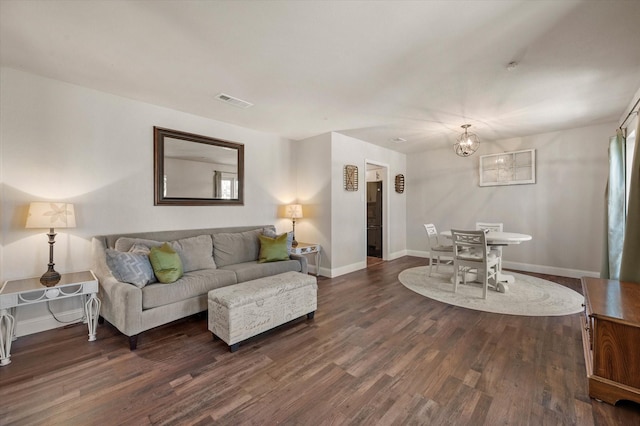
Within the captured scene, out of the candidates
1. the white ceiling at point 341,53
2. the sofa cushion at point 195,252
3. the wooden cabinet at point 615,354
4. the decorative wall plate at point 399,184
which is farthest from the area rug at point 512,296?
the sofa cushion at point 195,252

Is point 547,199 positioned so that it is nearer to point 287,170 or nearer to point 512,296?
point 512,296

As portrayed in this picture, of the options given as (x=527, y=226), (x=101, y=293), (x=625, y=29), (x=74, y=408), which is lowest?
(x=74, y=408)

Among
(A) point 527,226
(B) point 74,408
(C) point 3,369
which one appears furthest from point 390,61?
(A) point 527,226

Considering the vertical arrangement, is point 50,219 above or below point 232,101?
below

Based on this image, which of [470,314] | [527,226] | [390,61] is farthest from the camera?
[527,226]

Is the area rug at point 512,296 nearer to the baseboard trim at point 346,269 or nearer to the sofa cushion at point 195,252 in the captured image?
the baseboard trim at point 346,269

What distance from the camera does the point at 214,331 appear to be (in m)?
2.47

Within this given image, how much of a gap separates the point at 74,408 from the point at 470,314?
3.56 m

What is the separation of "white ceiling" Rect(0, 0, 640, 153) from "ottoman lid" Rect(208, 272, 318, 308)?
81.7 inches

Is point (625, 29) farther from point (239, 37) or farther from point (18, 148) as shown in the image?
point (18, 148)

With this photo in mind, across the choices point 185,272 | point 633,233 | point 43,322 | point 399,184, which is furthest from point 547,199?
point 43,322

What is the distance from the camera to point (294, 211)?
4789 millimetres

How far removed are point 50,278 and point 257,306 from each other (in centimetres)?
191

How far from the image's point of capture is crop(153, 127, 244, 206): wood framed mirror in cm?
350
